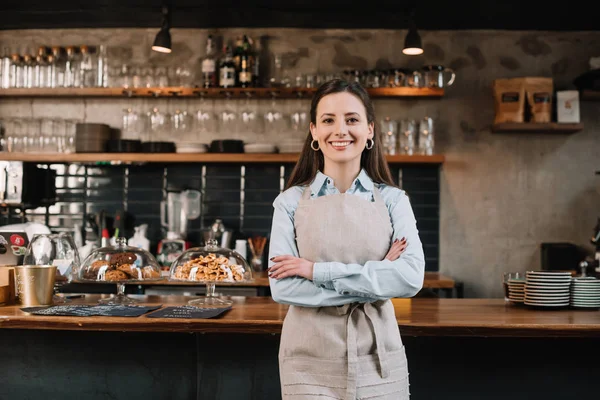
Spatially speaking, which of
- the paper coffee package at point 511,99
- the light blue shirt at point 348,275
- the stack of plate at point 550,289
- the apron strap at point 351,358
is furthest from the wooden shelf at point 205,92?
the apron strap at point 351,358

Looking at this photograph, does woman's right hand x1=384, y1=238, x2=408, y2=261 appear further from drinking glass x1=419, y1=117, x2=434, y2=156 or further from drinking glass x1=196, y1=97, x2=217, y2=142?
drinking glass x1=196, y1=97, x2=217, y2=142

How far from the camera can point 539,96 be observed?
498cm

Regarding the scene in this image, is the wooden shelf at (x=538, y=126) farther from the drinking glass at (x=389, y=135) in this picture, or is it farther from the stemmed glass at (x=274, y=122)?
the stemmed glass at (x=274, y=122)

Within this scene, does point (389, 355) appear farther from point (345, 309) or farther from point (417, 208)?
point (417, 208)

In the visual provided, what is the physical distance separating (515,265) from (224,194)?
8.11 feet

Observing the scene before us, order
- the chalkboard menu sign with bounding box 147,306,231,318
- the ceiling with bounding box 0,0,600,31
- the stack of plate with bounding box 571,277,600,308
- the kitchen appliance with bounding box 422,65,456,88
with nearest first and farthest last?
the chalkboard menu sign with bounding box 147,306,231,318 → the stack of plate with bounding box 571,277,600,308 → the ceiling with bounding box 0,0,600,31 → the kitchen appliance with bounding box 422,65,456,88

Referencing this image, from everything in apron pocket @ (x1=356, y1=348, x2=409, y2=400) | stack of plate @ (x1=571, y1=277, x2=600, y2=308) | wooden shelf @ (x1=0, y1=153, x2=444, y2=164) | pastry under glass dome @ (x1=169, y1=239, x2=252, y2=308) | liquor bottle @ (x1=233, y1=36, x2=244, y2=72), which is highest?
liquor bottle @ (x1=233, y1=36, x2=244, y2=72)

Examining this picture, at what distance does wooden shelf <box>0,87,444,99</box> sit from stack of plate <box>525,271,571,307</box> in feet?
8.43

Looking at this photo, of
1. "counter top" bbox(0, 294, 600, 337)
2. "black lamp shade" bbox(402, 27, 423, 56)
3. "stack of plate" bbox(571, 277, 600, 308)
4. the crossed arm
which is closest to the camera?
the crossed arm

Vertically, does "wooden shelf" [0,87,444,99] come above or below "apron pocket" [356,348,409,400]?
above

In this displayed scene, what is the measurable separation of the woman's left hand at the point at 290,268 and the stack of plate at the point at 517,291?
4.45 feet

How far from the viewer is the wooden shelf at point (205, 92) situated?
5008 mm

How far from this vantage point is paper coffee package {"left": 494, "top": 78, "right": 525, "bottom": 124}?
5.01 metres

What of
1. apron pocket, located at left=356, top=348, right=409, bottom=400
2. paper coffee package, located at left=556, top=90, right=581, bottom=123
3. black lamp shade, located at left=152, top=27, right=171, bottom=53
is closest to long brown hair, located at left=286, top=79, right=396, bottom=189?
apron pocket, located at left=356, top=348, right=409, bottom=400
